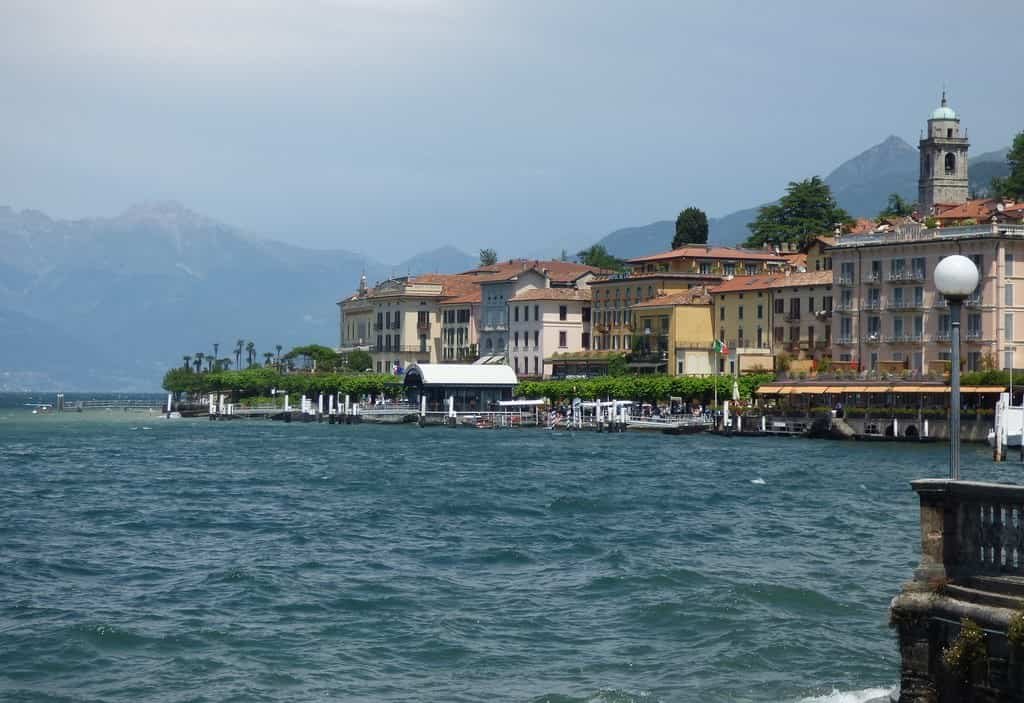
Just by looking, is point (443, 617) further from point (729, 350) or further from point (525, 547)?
point (729, 350)

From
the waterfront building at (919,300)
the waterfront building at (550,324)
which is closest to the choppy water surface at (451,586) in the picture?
the waterfront building at (919,300)

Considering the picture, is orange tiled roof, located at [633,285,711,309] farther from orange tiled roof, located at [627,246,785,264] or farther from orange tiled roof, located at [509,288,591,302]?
orange tiled roof, located at [509,288,591,302]

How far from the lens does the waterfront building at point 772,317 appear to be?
114m

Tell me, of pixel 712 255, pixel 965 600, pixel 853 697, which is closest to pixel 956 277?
pixel 965 600

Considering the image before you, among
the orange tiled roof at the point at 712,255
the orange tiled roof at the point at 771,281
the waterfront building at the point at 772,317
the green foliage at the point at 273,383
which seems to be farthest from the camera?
the green foliage at the point at 273,383

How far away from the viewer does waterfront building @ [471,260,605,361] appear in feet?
492

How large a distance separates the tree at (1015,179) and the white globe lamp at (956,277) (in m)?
119

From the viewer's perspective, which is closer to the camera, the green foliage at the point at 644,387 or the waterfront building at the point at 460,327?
the green foliage at the point at 644,387

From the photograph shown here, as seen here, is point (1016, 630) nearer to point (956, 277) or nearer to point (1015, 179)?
point (956, 277)

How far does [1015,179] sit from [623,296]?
33261mm

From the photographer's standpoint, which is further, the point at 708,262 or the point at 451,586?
the point at 708,262

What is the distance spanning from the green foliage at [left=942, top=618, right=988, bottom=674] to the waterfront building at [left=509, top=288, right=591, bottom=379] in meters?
129

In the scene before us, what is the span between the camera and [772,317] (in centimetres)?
11925

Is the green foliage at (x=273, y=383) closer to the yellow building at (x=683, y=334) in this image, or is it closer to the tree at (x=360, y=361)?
the tree at (x=360, y=361)
